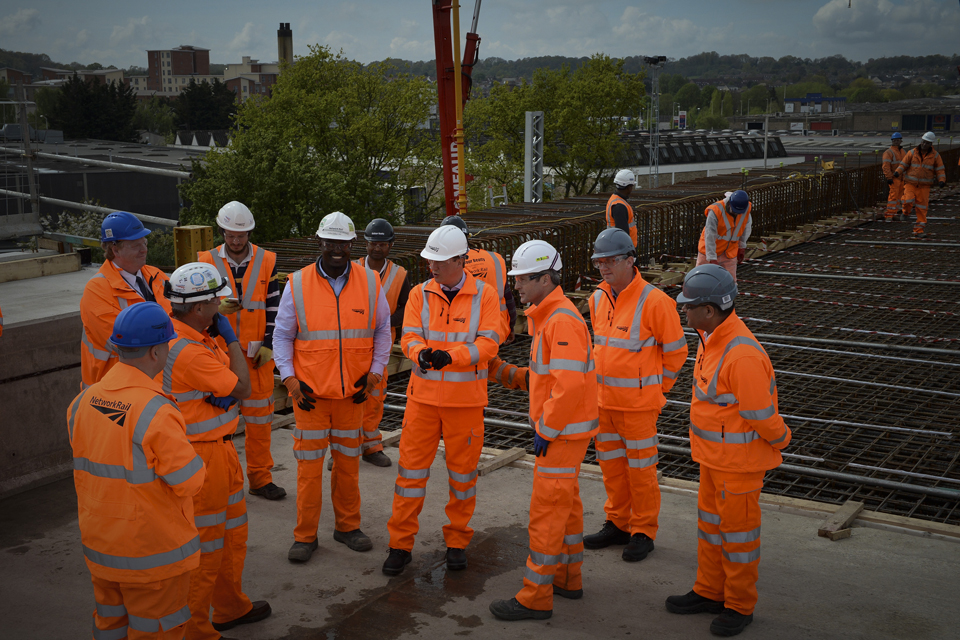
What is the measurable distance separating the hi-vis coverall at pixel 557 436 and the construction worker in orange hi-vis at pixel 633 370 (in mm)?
610

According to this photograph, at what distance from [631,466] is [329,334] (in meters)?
2.15

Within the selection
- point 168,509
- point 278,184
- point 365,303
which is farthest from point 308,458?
point 278,184

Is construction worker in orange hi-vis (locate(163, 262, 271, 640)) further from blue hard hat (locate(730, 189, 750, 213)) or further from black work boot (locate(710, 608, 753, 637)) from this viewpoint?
blue hard hat (locate(730, 189, 750, 213))

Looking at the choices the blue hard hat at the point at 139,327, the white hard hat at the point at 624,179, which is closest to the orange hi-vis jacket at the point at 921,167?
the white hard hat at the point at 624,179

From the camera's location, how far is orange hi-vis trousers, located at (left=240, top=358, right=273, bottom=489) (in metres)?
6.33

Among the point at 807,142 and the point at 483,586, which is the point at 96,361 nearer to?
the point at 483,586

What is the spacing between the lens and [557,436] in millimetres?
4633

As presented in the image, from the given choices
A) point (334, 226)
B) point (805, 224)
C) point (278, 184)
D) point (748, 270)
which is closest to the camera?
point (334, 226)

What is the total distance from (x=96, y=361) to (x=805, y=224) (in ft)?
59.9

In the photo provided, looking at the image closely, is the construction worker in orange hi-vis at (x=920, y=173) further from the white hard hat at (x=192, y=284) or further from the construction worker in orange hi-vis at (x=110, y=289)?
the white hard hat at (x=192, y=284)

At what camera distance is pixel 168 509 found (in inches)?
139

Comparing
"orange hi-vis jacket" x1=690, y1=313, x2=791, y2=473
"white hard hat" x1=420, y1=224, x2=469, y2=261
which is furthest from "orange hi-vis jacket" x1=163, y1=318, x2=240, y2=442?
"orange hi-vis jacket" x1=690, y1=313, x2=791, y2=473

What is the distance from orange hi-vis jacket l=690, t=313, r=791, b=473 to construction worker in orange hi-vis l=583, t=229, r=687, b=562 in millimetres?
762

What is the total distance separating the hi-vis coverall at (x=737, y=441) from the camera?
430 centimetres
